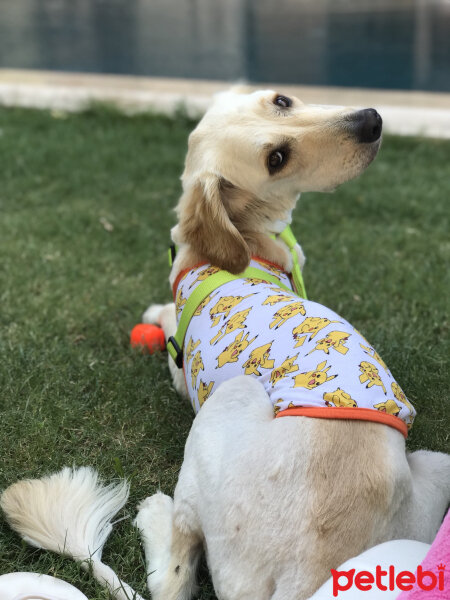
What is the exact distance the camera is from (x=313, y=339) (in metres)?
1.97

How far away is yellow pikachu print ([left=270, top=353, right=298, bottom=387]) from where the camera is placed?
192cm

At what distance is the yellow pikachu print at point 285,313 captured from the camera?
6.77 ft

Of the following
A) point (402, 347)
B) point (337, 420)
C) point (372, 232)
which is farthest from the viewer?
point (372, 232)

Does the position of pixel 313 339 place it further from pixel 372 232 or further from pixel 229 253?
pixel 372 232

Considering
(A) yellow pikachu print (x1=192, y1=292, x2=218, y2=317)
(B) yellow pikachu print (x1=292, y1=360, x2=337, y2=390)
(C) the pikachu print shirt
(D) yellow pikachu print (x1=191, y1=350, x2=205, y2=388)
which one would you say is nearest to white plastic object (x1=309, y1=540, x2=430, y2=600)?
(C) the pikachu print shirt

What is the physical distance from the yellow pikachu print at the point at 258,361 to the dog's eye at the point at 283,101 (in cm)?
111

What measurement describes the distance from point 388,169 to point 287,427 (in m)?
4.13

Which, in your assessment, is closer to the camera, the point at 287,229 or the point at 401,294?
the point at 287,229

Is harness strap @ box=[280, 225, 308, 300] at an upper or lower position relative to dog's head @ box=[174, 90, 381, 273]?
lower

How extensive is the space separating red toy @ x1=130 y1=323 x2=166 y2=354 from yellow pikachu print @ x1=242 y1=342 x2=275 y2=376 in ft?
4.07

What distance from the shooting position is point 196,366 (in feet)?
7.32

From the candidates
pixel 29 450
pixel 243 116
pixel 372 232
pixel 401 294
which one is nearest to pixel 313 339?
pixel 243 116

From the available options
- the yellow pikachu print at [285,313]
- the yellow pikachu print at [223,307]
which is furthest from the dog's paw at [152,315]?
the yellow pikachu print at [285,313]

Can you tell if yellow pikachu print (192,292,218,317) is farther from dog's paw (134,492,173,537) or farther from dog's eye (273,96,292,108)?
dog's eye (273,96,292,108)
